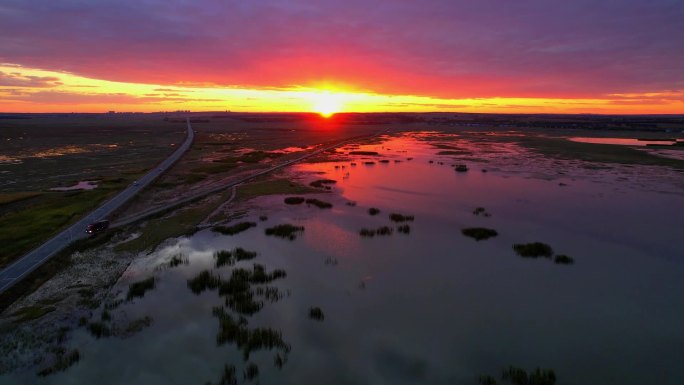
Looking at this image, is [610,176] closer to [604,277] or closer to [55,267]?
[604,277]

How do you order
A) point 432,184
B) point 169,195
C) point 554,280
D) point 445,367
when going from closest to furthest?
1. point 445,367
2. point 554,280
3. point 169,195
4. point 432,184

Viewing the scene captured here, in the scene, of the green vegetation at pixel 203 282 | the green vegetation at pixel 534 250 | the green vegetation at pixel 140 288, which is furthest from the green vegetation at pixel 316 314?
the green vegetation at pixel 534 250

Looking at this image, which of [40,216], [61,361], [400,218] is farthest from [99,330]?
[400,218]

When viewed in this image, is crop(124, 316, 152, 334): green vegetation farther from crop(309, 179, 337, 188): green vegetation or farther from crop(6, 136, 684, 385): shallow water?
crop(309, 179, 337, 188): green vegetation

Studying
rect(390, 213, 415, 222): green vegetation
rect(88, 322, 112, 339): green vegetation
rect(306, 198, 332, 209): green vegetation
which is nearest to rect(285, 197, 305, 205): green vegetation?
rect(306, 198, 332, 209): green vegetation

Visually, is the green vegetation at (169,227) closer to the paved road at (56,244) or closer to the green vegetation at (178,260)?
the green vegetation at (178,260)

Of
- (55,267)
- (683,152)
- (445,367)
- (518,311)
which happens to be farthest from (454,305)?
(683,152)

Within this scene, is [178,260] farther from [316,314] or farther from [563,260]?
[563,260]
